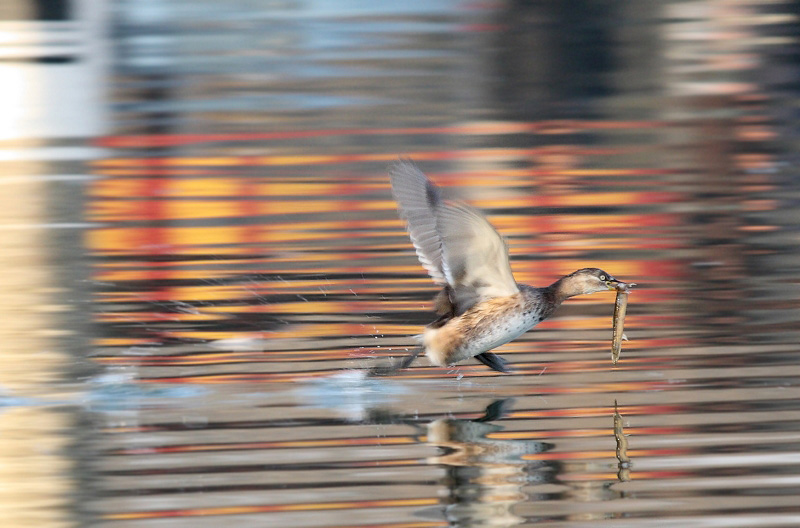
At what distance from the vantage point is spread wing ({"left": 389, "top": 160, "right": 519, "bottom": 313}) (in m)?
6.54

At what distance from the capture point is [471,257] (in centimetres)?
671

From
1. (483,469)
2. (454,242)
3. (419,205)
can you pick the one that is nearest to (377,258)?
(419,205)

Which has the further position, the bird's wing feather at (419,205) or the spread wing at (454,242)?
the bird's wing feather at (419,205)

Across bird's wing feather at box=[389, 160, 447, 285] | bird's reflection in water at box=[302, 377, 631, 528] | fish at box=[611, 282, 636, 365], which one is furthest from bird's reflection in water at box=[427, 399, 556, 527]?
bird's wing feather at box=[389, 160, 447, 285]

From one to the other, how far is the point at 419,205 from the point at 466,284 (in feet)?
1.36

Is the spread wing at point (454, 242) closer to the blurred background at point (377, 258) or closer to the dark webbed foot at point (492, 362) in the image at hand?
the dark webbed foot at point (492, 362)

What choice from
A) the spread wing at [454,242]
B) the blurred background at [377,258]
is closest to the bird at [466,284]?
the spread wing at [454,242]

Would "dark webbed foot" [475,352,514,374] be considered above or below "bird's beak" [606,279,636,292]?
below

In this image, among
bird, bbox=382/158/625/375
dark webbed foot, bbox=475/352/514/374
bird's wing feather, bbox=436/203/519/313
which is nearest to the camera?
bird's wing feather, bbox=436/203/519/313

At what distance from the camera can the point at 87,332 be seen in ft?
25.4

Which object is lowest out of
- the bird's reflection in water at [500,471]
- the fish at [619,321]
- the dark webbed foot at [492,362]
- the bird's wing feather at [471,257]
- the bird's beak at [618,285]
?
the bird's reflection in water at [500,471]

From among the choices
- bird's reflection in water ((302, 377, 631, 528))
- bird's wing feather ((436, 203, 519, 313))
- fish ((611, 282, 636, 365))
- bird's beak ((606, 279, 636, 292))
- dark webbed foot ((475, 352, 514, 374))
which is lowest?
bird's reflection in water ((302, 377, 631, 528))

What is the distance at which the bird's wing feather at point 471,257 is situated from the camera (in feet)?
21.4

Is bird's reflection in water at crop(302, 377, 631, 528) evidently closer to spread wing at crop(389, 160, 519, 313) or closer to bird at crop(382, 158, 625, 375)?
bird at crop(382, 158, 625, 375)
